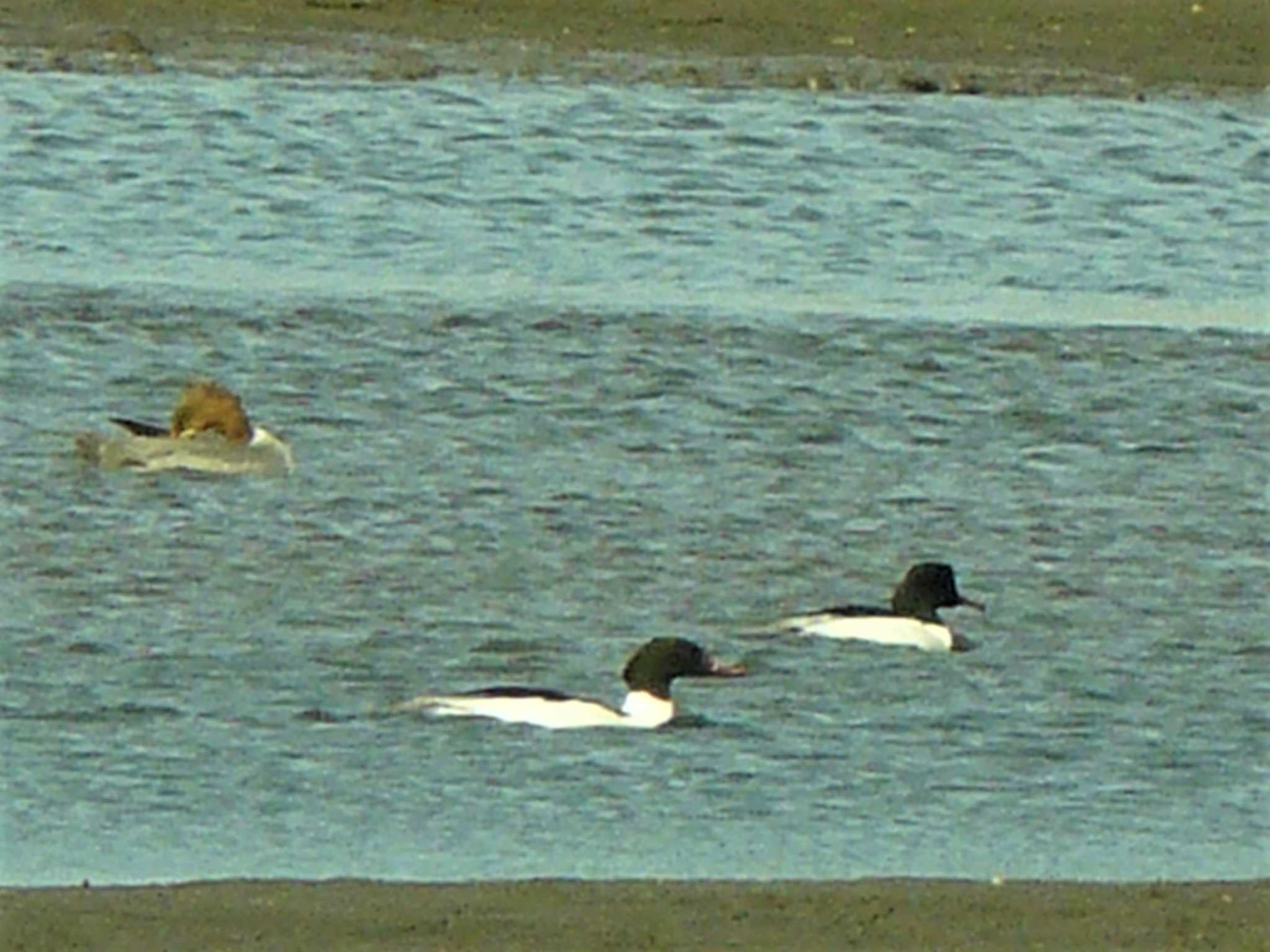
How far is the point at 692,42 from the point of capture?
1767 centimetres

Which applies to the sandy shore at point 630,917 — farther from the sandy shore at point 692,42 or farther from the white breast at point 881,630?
the sandy shore at point 692,42

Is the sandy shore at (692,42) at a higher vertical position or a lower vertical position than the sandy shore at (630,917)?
higher

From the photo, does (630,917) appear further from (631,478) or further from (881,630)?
(631,478)

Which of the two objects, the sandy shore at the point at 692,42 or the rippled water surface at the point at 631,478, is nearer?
the rippled water surface at the point at 631,478

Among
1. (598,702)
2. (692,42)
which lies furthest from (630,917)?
(692,42)

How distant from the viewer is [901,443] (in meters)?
11.4

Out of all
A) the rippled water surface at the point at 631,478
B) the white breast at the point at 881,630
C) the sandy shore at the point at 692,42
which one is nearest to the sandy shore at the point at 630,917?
the rippled water surface at the point at 631,478

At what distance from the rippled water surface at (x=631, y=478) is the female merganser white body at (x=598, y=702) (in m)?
0.05

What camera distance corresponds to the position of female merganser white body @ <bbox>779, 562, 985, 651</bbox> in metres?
9.08

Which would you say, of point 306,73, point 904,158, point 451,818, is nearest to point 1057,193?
point 904,158

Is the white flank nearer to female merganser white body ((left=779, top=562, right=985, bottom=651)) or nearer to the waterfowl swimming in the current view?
female merganser white body ((left=779, top=562, right=985, bottom=651))

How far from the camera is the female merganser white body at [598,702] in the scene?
27.4 ft

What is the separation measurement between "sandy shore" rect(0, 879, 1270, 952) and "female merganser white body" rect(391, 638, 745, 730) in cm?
115

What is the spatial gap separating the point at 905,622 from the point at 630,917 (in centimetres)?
233
